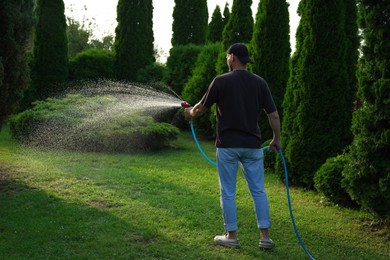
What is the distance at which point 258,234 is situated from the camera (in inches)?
198

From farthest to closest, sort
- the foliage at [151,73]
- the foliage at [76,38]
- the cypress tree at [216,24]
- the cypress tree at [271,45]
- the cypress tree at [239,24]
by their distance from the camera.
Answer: the foliage at [76,38]
the cypress tree at [216,24]
the foliage at [151,73]
the cypress tree at [239,24]
the cypress tree at [271,45]

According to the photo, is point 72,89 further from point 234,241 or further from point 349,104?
point 234,241

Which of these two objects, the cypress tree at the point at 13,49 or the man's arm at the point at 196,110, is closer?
the man's arm at the point at 196,110

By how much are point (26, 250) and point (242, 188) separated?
3714mm

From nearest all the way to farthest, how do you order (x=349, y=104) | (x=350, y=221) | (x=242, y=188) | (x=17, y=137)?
(x=350, y=221) → (x=242, y=188) → (x=349, y=104) → (x=17, y=137)

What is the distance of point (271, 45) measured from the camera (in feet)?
33.1

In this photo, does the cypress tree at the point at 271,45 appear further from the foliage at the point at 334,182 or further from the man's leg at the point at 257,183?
the man's leg at the point at 257,183

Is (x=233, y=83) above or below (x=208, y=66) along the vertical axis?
below

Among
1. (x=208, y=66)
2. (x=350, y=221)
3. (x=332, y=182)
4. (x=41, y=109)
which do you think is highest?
(x=208, y=66)

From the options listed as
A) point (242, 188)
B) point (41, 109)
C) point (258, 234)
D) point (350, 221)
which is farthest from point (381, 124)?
point (41, 109)

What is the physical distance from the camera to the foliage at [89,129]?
10.5m

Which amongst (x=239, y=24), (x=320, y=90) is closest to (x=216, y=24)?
(x=239, y=24)

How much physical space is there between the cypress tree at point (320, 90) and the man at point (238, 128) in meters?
3.00

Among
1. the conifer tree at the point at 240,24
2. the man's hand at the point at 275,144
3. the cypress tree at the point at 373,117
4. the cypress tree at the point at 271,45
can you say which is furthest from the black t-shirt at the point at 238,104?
the conifer tree at the point at 240,24
